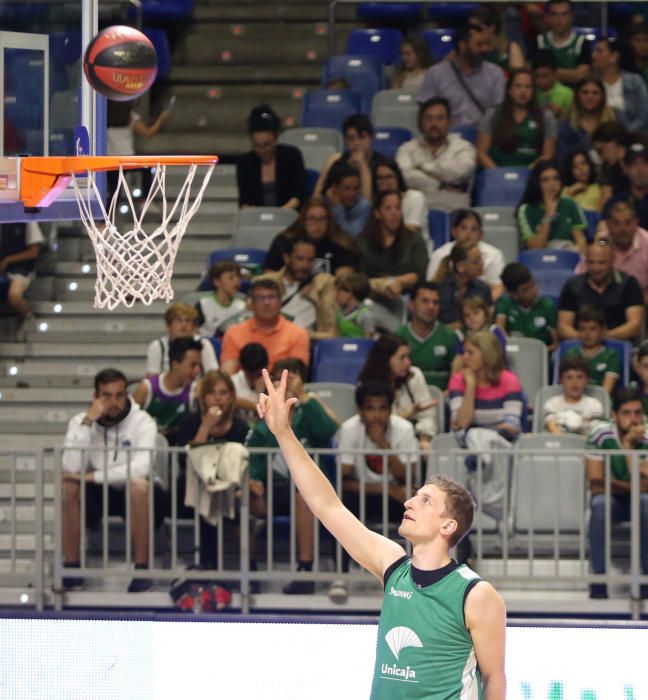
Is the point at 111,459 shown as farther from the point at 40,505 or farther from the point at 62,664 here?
the point at 62,664

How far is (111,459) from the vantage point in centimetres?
930

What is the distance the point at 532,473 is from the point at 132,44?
355 centimetres

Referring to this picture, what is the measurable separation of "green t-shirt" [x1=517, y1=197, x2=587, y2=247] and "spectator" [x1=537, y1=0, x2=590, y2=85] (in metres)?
2.15

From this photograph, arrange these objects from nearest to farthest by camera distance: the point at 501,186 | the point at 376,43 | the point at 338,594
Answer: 1. the point at 338,594
2. the point at 501,186
3. the point at 376,43

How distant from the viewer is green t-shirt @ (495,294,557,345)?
1066 centimetres

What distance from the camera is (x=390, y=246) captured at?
1116cm

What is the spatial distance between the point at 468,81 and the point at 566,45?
119cm

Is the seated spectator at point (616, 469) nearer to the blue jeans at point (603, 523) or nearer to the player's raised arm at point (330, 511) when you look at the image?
the blue jeans at point (603, 523)

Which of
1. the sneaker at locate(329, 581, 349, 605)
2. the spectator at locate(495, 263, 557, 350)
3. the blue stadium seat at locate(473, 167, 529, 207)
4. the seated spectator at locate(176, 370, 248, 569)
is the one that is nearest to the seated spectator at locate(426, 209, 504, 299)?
the spectator at locate(495, 263, 557, 350)

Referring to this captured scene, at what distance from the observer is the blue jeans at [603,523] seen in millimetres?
8891

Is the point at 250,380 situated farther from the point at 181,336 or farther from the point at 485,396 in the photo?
the point at 485,396

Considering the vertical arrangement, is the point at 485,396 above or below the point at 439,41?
below

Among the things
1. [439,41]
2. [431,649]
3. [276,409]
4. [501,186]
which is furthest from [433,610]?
[439,41]

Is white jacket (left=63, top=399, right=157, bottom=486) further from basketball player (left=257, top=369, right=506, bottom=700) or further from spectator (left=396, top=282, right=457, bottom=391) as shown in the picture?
basketball player (left=257, top=369, right=506, bottom=700)
